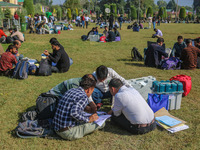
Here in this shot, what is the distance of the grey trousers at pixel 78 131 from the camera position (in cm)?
404

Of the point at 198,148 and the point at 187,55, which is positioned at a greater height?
the point at 187,55

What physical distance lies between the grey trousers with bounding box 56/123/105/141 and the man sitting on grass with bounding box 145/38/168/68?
576 centimetres

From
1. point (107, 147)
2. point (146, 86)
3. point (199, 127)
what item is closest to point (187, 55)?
point (146, 86)

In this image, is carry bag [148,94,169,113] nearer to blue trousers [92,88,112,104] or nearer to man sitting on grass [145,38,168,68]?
blue trousers [92,88,112,104]

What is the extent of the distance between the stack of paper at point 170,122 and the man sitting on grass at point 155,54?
15.0 ft

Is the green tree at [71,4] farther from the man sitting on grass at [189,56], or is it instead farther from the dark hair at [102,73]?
the dark hair at [102,73]

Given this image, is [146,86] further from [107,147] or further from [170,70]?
[170,70]

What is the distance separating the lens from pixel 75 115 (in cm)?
382

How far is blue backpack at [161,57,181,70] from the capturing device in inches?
362

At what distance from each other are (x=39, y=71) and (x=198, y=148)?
5.94 meters

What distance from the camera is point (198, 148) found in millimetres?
3971

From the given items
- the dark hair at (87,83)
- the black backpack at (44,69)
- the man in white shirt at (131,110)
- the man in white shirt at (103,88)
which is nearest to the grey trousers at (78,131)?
the man in white shirt at (131,110)

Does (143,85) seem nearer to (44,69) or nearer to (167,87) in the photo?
(167,87)

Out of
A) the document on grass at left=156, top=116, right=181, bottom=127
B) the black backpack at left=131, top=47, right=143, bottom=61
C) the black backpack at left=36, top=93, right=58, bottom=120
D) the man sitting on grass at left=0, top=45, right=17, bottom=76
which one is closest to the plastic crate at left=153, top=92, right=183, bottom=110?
the document on grass at left=156, top=116, right=181, bottom=127
